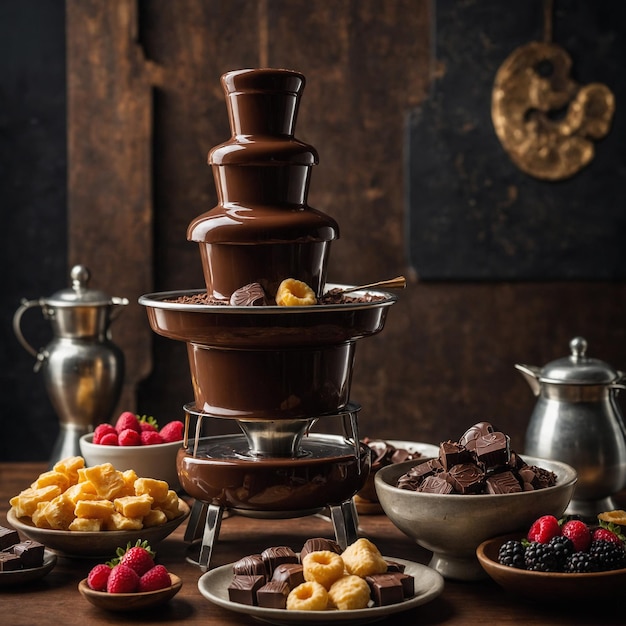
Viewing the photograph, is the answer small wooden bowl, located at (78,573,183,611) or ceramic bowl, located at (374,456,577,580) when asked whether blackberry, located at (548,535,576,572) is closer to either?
ceramic bowl, located at (374,456,577,580)

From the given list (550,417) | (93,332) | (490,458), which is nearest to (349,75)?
(93,332)

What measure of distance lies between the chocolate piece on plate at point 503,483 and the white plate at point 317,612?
188 mm

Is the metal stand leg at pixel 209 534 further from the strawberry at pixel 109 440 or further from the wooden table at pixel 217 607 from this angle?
the strawberry at pixel 109 440

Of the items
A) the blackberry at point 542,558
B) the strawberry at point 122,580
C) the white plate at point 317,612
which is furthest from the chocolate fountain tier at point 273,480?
the blackberry at point 542,558

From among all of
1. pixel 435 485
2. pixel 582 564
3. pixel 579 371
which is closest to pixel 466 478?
pixel 435 485

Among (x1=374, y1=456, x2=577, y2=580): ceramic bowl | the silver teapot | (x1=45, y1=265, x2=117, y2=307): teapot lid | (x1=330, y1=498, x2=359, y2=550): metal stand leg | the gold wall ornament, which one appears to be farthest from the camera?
the gold wall ornament

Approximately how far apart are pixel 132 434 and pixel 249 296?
0.59m

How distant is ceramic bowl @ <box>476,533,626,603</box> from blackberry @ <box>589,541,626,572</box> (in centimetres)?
3

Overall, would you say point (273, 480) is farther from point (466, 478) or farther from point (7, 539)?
point (7, 539)

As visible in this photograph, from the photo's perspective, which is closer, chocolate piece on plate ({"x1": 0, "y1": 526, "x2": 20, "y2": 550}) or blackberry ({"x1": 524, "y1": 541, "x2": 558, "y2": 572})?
blackberry ({"x1": 524, "y1": 541, "x2": 558, "y2": 572})

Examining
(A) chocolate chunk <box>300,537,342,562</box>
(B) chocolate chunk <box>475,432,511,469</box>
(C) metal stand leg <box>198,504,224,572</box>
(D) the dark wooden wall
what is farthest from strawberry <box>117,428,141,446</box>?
(D) the dark wooden wall

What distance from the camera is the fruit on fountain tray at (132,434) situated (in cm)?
233

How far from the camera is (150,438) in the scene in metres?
2.35

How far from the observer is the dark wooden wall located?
4.39 metres
